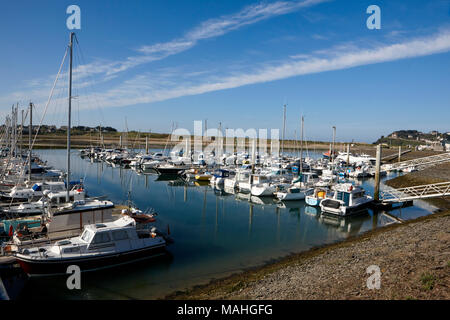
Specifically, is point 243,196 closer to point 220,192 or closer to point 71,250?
point 220,192

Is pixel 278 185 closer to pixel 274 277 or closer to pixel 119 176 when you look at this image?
pixel 274 277

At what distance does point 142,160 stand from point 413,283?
62.9 m

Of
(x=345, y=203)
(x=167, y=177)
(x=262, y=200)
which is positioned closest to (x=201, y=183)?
(x=167, y=177)

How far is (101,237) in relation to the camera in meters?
16.5

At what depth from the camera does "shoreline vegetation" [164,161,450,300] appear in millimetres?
10789

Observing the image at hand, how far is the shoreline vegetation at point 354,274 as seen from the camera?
35.4 ft

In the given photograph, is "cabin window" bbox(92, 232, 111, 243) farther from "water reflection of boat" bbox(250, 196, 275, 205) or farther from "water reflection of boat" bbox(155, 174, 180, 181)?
"water reflection of boat" bbox(155, 174, 180, 181)

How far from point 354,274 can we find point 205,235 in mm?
12341

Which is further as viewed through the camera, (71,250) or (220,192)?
(220,192)

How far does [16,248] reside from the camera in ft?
51.9

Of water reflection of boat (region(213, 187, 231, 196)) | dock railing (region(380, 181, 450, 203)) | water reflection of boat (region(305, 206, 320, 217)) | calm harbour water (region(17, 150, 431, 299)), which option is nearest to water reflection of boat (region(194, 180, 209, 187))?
calm harbour water (region(17, 150, 431, 299))

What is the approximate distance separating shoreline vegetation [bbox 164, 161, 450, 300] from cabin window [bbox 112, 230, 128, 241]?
4.98 metres

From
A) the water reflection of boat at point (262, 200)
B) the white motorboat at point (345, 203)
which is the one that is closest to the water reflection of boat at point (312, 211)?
the white motorboat at point (345, 203)
